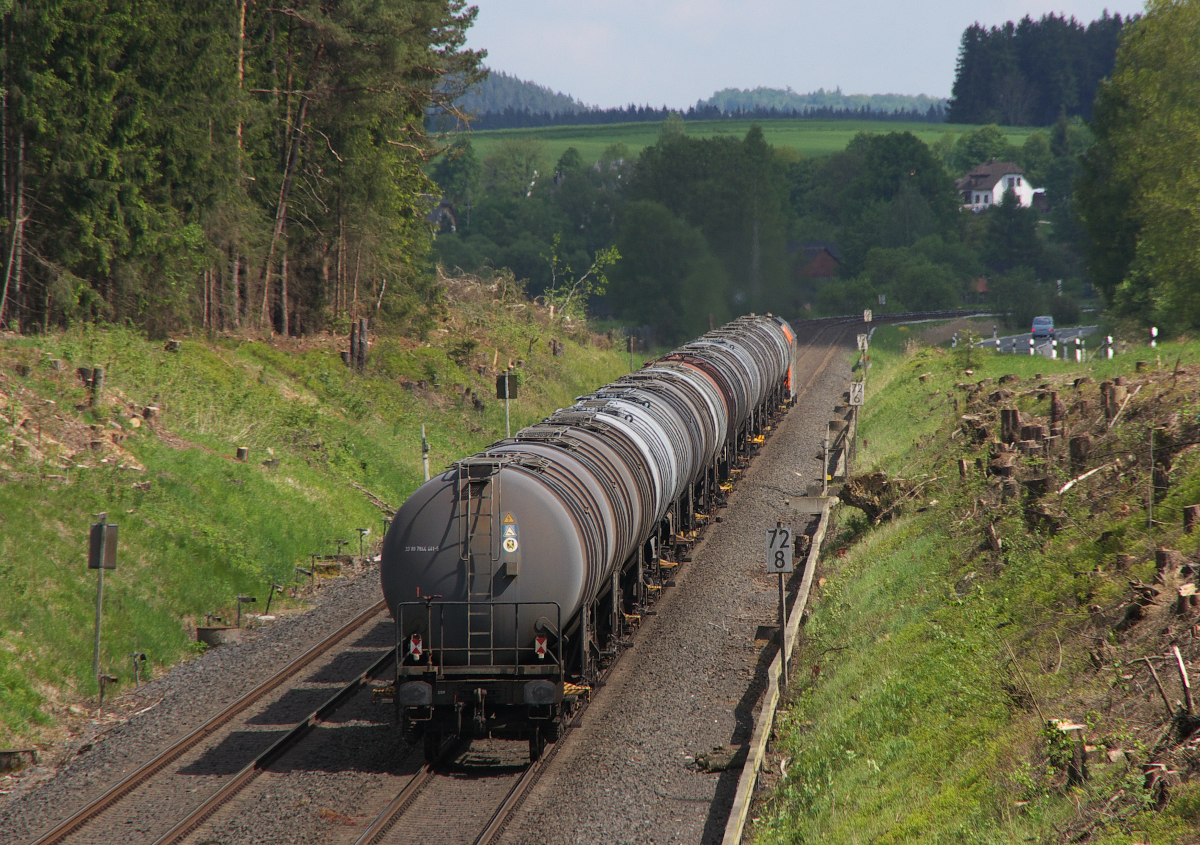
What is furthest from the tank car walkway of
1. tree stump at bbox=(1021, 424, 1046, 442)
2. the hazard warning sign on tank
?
tree stump at bbox=(1021, 424, 1046, 442)

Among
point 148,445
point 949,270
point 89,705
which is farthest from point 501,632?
point 949,270

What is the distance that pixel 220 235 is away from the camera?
3391 cm

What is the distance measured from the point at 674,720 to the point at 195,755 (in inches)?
259

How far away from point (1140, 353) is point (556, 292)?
3685 cm

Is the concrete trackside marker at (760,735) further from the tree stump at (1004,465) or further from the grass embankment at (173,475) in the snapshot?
the grass embankment at (173,475)

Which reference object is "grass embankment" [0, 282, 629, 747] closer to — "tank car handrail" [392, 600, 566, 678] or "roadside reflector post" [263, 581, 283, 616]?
"roadside reflector post" [263, 581, 283, 616]

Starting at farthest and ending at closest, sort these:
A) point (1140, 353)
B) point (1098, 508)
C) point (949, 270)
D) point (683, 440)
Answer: point (949, 270) → point (1140, 353) → point (683, 440) → point (1098, 508)

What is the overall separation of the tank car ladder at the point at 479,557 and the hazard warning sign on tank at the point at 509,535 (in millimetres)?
91

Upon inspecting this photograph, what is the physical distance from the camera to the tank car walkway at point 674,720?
12.2 meters

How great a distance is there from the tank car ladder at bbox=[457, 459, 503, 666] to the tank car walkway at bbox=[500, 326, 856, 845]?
1936mm

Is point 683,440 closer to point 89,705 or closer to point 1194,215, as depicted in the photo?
point 89,705

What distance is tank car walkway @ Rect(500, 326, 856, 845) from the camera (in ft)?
40.0

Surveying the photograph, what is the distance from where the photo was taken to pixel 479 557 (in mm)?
13156

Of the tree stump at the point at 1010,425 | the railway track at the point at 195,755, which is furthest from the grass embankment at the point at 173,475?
the tree stump at the point at 1010,425
